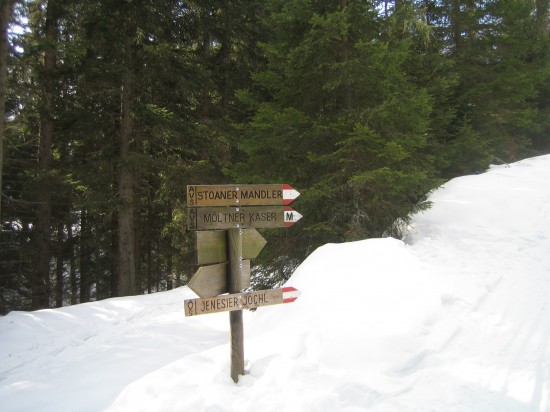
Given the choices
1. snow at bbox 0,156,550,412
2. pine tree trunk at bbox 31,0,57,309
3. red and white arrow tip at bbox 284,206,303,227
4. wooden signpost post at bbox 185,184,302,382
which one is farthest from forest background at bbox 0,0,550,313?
wooden signpost post at bbox 185,184,302,382

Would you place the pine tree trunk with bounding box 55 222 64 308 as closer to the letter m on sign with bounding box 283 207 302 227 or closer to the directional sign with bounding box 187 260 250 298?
the directional sign with bounding box 187 260 250 298

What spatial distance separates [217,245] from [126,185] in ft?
31.4

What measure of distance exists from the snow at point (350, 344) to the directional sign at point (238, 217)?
1.43 m

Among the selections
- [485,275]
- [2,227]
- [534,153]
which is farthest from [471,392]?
[534,153]

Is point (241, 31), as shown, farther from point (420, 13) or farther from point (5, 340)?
point (5, 340)

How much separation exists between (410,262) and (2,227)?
17022 mm

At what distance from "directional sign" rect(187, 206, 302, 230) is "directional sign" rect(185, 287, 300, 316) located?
727 mm

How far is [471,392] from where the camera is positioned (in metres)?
3.68

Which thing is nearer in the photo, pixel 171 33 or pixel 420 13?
pixel 420 13

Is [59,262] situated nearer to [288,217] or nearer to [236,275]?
[236,275]

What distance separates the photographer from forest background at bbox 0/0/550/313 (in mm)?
8602

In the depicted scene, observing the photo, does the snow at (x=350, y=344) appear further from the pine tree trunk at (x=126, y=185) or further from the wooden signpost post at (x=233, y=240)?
the pine tree trunk at (x=126, y=185)

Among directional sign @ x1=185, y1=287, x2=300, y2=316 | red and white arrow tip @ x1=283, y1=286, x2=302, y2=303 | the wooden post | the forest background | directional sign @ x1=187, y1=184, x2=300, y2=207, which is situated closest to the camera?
directional sign @ x1=185, y1=287, x2=300, y2=316

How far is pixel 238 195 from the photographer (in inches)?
169
